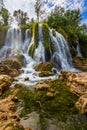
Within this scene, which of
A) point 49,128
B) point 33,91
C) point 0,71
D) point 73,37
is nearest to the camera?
point 49,128

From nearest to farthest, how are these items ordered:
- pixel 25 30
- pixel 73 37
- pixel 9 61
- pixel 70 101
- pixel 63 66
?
1. pixel 70 101
2. pixel 9 61
3. pixel 63 66
4. pixel 25 30
5. pixel 73 37

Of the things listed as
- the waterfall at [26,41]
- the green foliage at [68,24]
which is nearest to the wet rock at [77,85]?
the waterfall at [26,41]

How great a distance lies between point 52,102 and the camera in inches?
484

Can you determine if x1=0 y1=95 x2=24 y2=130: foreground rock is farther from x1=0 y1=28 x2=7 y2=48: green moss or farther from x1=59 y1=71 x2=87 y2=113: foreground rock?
x1=0 y1=28 x2=7 y2=48: green moss

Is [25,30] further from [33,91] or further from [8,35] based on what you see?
[33,91]

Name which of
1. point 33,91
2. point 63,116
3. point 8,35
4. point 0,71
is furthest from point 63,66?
point 63,116

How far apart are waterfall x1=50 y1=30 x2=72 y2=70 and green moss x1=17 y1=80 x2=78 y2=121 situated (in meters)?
15.6

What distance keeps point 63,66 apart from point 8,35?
13.9 meters

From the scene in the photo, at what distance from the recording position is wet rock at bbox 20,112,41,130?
8972 millimetres

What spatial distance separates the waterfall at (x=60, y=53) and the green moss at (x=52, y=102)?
15593 mm

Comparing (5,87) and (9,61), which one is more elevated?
(9,61)

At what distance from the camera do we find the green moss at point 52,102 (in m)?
10.7

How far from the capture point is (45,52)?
107 ft

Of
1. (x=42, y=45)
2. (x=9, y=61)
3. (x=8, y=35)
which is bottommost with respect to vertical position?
(x=9, y=61)
